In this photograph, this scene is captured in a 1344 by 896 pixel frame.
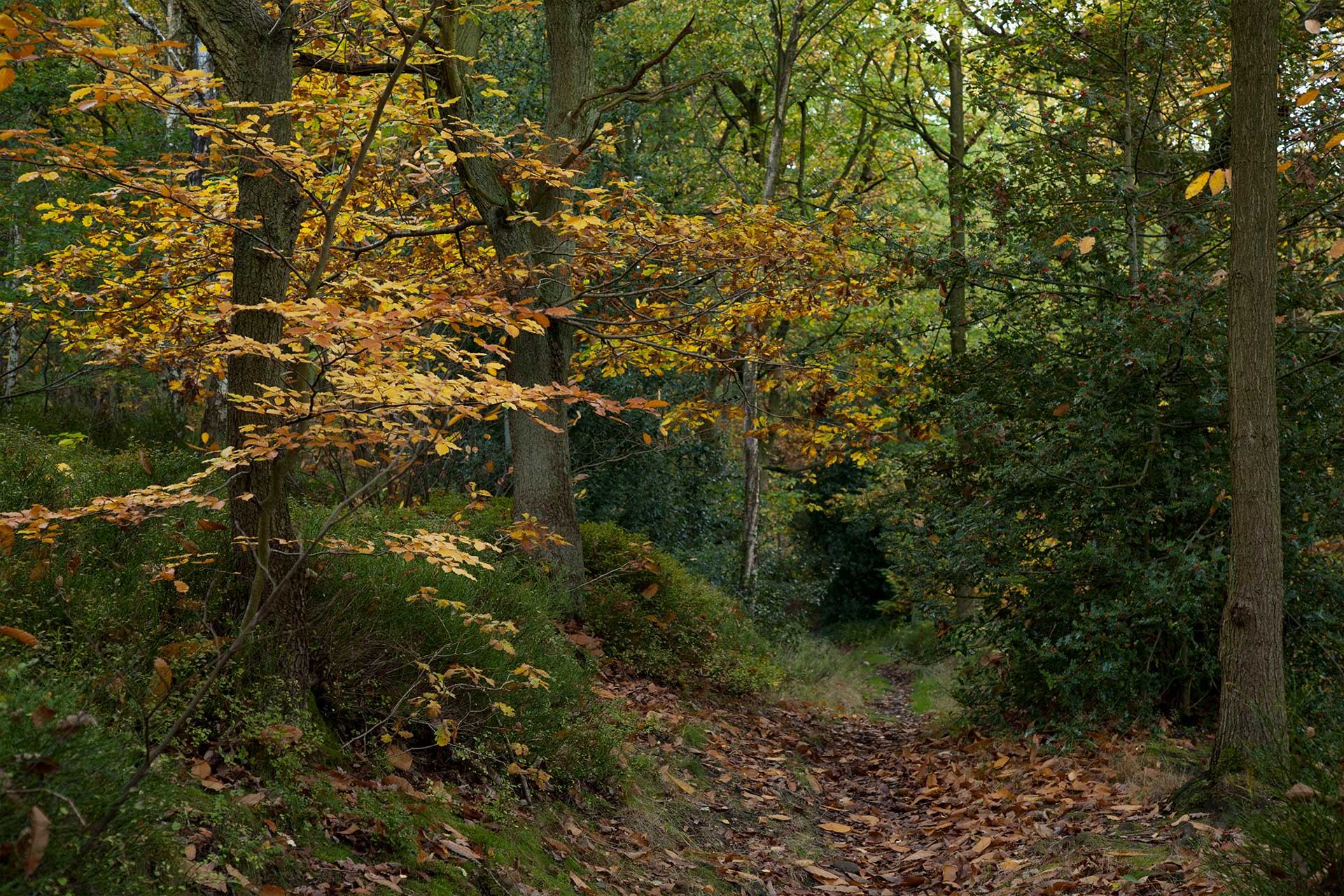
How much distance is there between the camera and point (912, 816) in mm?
7430

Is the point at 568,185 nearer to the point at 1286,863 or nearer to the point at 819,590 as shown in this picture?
the point at 1286,863

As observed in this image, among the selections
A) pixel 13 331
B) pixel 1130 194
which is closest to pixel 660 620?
pixel 1130 194

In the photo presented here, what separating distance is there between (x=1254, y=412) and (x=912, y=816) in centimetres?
384

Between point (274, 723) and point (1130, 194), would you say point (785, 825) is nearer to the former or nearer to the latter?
point (274, 723)

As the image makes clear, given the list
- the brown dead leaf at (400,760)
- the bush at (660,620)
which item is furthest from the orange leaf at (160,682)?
the bush at (660,620)

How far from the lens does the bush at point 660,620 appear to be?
31.2ft

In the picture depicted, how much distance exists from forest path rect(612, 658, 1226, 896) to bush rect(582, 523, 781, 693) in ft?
1.50

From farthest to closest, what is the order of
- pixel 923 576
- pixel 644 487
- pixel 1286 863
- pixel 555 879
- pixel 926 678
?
pixel 926 678 → pixel 644 487 → pixel 923 576 → pixel 555 879 → pixel 1286 863

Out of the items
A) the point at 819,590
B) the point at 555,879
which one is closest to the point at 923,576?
the point at 555,879

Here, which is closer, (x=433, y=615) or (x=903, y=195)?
(x=433, y=615)

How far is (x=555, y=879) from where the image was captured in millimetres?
4816

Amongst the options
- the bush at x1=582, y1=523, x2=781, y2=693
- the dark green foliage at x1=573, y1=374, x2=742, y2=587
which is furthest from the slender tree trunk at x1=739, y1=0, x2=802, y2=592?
the bush at x1=582, y1=523, x2=781, y2=693

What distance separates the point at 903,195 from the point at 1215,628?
14.6 m

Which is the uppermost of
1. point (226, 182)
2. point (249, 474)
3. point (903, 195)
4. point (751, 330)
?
point (903, 195)
